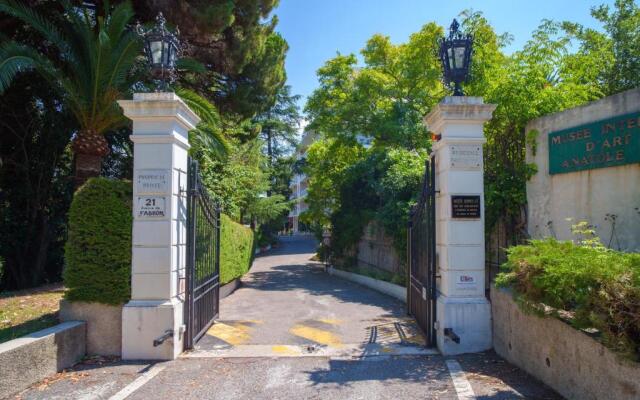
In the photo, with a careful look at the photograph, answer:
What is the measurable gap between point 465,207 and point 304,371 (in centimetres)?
305

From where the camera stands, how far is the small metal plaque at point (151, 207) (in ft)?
19.7

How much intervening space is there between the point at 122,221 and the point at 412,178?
352 inches

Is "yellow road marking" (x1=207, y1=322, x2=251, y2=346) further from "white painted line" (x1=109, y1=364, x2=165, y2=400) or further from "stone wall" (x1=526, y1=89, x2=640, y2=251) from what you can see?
"stone wall" (x1=526, y1=89, x2=640, y2=251)

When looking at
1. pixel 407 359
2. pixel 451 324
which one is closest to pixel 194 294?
pixel 407 359

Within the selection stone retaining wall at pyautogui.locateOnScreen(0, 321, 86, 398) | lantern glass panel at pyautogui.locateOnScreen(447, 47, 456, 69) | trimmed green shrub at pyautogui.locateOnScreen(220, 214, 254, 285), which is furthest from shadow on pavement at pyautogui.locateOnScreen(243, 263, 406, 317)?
stone retaining wall at pyautogui.locateOnScreen(0, 321, 86, 398)

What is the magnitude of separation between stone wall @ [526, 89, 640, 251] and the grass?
25.4ft

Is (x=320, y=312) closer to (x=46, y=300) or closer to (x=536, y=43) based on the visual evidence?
(x=46, y=300)

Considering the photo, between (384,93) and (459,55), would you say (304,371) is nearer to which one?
(459,55)

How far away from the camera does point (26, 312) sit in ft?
23.6

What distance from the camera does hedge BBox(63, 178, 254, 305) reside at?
239 inches

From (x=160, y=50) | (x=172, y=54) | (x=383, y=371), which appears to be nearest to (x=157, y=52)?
(x=160, y=50)

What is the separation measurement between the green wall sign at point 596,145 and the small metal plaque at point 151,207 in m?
6.05

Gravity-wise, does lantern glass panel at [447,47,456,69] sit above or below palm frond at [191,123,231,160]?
above

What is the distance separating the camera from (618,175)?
620 centimetres
